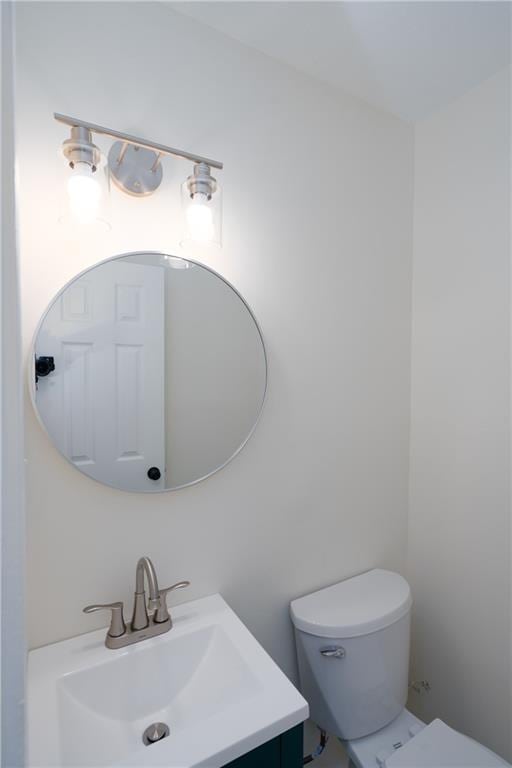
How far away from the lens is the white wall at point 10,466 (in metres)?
0.42

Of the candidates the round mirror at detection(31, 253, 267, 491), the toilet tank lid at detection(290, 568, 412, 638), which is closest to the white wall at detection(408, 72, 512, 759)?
the toilet tank lid at detection(290, 568, 412, 638)

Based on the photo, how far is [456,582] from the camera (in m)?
1.45

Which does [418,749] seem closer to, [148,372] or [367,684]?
[367,684]

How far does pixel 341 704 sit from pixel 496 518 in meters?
0.78

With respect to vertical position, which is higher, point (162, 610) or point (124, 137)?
point (124, 137)

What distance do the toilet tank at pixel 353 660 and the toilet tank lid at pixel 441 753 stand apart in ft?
0.39

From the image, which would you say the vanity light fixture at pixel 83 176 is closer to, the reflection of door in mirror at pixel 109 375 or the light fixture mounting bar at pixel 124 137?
the light fixture mounting bar at pixel 124 137

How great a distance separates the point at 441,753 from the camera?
1084 millimetres

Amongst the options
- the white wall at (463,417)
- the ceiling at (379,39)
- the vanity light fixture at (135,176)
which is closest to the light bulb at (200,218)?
the vanity light fixture at (135,176)

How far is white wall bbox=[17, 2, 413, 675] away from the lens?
94 centimetres

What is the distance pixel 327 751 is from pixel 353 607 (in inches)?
24.9

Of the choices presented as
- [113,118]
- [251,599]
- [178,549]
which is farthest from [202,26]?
[251,599]

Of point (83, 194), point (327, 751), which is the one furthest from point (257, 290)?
point (327, 751)

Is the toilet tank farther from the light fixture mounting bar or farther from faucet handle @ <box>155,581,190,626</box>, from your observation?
the light fixture mounting bar
